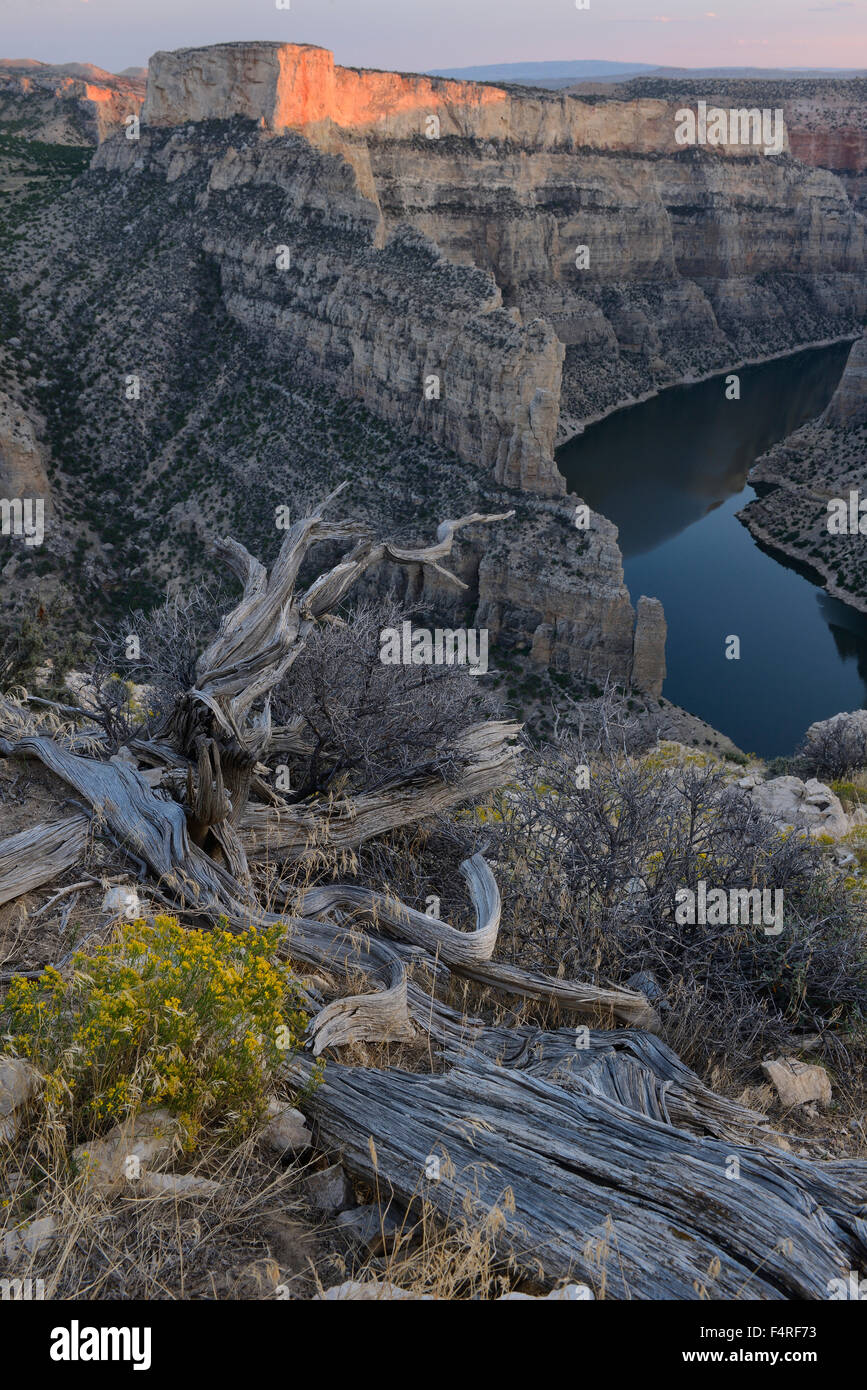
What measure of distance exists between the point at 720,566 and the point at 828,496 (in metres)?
6.56

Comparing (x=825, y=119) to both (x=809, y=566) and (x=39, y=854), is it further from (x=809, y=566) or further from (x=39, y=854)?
(x=39, y=854)

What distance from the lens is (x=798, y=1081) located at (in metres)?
4.29

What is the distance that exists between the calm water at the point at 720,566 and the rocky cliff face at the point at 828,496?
92cm

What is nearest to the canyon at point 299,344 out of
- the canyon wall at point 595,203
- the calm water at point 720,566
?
the canyon wall at point 595,203

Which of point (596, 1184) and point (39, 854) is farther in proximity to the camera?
point (39, 854)

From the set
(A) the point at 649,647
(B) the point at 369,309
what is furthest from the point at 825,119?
(A) the point at 649,647

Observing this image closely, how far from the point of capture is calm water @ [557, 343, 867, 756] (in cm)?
3322

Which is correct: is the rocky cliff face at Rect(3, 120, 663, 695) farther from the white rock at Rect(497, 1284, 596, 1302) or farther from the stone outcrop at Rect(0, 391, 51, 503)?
the white rock at Rect(497, 1284, 596, 1302)

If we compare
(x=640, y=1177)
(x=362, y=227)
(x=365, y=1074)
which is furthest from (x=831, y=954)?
(x=362, y=227)

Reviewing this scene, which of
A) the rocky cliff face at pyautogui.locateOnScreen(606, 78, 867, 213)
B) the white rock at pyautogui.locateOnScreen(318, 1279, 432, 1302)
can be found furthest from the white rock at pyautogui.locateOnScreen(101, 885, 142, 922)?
the rocky cliff face at pyautogui.locateOnScreen(606, 78, 867, 213)

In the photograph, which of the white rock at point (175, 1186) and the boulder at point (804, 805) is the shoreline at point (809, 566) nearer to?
the boulder at point (804, 805)

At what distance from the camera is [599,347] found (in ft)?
225

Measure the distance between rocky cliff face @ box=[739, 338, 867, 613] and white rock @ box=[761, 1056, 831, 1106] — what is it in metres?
38.6
